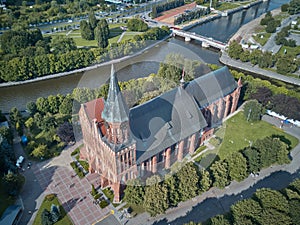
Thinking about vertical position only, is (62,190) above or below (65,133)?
below

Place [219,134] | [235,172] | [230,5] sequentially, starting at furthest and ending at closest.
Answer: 1. [230,5]
2. [219,134]
3. [235,172]

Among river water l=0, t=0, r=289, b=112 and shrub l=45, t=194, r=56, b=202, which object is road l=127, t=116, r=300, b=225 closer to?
shrub l=45, t=194, r=56, b=202

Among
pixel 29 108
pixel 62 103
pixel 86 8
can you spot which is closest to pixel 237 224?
pixel 62 103

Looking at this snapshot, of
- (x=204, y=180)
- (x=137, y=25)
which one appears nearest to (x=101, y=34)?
(x=137, y=25)

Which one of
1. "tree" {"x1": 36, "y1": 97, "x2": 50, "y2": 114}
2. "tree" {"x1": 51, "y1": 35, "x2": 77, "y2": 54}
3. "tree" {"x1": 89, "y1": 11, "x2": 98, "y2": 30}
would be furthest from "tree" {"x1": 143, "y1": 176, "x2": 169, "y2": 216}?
"tree" {"x1": 89, "y1": 11, "x2": 98, "y2": 30}

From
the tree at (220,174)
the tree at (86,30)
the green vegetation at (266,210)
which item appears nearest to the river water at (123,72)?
the tree at (86,30)

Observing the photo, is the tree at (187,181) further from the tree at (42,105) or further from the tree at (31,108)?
the tree at (31,108)

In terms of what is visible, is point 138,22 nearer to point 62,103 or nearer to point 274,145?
point 62,103

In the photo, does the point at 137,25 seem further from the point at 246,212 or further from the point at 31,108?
the point at 246,212
